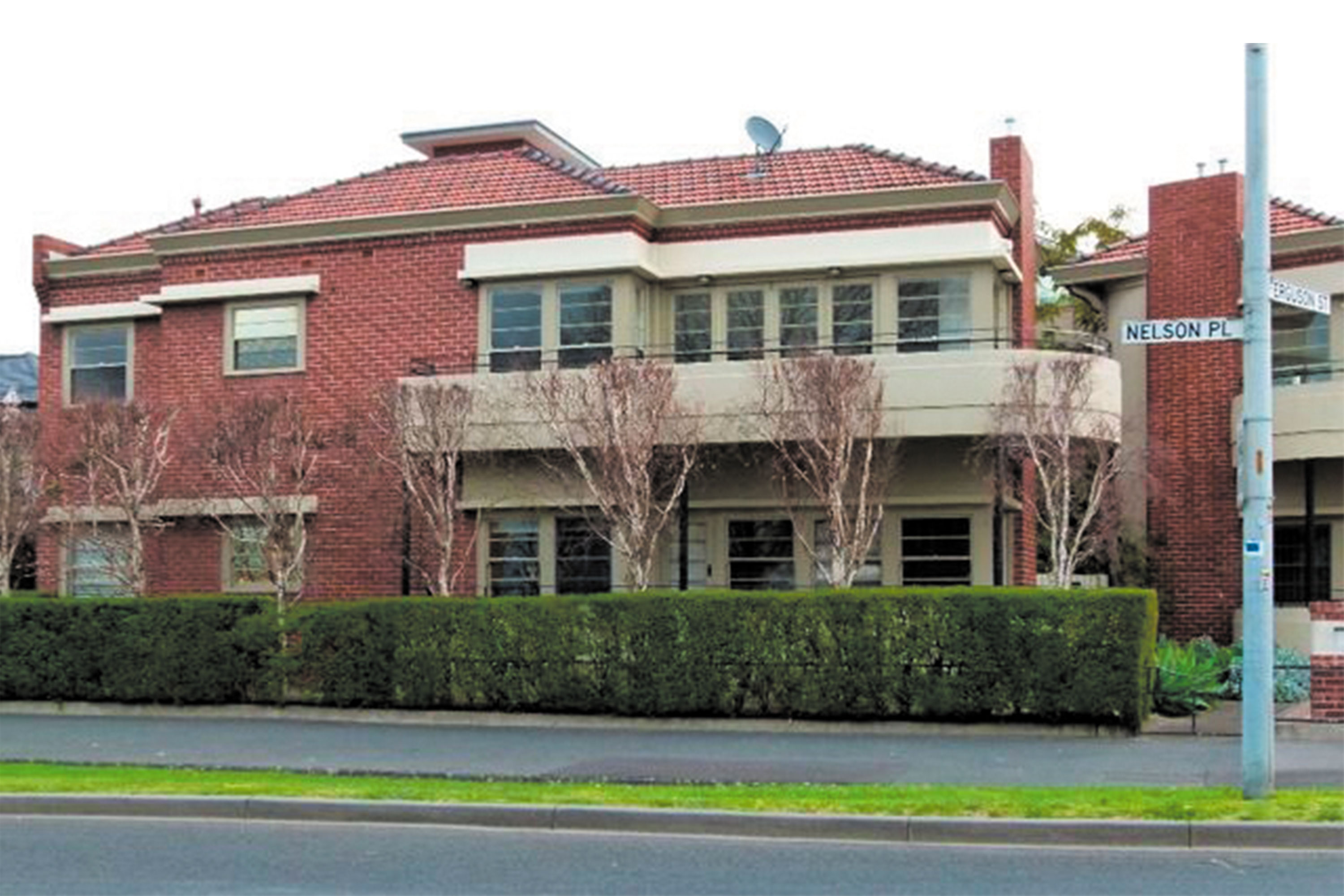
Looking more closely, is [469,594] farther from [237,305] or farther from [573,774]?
[573,774]

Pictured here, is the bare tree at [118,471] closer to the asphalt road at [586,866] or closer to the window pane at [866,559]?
the window pane at [866,559]

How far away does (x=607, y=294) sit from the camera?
21828 mm

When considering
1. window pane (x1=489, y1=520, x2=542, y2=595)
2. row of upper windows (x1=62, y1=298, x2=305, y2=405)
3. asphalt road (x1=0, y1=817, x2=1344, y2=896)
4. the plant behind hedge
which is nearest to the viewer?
asphalt road (x1=0, y1=817, x2=1344, y2=896)

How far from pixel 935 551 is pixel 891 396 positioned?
2.68 meters

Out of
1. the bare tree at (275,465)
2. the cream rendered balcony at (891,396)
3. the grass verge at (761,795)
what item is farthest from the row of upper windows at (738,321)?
the grass verge at (761,795)

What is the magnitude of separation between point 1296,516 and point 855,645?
9.31 m

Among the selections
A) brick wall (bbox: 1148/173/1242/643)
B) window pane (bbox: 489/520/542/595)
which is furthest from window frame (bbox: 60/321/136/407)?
brick wall (bbox: 1148/173/1242/643)

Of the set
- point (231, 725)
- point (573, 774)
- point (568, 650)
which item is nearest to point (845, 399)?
point (568, 650)

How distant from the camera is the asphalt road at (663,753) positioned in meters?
12.9

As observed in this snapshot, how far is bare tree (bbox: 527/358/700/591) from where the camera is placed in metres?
18.7

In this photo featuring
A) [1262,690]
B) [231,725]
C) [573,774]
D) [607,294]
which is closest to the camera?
[1262,690]

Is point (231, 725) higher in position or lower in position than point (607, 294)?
lower

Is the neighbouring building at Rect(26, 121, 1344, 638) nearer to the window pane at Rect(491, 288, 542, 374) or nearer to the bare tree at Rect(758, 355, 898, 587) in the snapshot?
the window pane at Rect(491, 288, 542, 374)

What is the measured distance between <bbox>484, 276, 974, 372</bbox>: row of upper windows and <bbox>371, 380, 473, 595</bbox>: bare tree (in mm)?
1957
